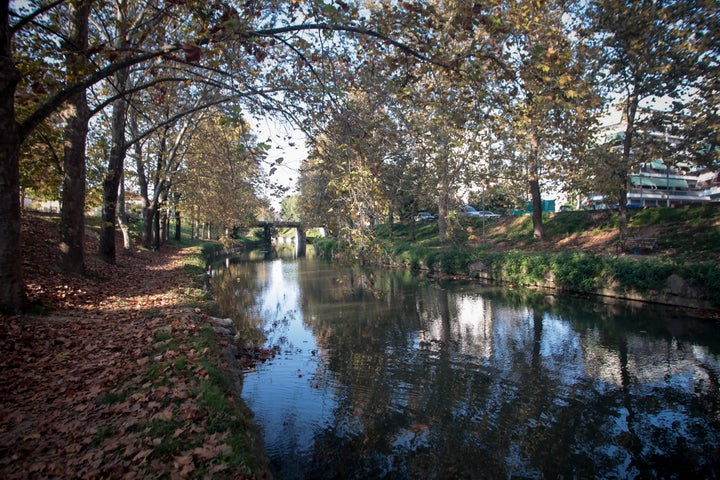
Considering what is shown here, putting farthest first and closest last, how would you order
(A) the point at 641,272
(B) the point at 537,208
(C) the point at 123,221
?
1. (B) the point at 537,208
2. (C) the point at 123,221
3. (A) the point at 641,272

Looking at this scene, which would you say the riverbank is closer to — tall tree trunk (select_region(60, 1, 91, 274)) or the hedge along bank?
the hedge along bank

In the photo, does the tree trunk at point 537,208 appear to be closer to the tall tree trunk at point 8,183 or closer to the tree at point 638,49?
the tree at point 638,49

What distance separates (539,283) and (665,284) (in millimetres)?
5930

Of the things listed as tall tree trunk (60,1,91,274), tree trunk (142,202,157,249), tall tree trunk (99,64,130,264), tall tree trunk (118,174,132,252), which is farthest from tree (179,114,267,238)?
tall tree trunk (60,1,91,274)

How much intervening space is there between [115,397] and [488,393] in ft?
20.5

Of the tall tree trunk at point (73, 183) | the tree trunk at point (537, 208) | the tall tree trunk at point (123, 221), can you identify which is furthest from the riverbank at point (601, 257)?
the tall tree trunk at point (123, 221)

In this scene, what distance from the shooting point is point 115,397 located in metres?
5.26

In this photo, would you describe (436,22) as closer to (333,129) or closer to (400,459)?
(333,129)

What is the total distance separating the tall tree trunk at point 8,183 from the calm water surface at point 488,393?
181 inches

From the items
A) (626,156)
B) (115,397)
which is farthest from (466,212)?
(115,397)

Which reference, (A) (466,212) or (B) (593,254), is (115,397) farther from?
(A) (466,212)

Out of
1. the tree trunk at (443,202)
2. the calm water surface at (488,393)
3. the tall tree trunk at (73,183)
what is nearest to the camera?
the calm water surface at (488,393)

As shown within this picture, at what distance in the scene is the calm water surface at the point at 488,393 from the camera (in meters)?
5.93

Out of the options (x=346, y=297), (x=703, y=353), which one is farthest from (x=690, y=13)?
(x=346, y=297)
